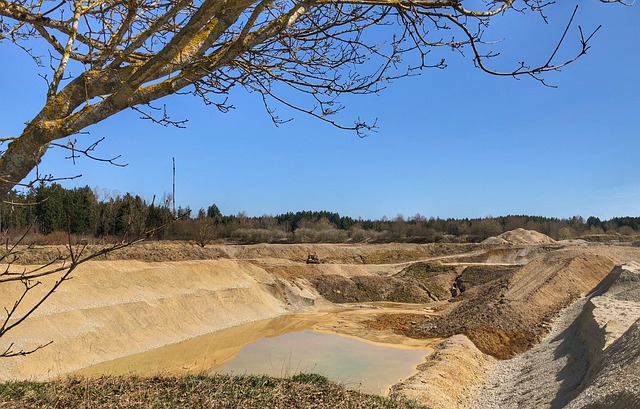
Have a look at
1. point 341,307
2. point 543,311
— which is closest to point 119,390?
point 543,311

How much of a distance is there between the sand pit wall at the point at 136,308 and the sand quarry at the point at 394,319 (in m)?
0.07

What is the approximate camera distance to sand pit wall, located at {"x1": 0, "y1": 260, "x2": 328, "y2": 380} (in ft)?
57.3

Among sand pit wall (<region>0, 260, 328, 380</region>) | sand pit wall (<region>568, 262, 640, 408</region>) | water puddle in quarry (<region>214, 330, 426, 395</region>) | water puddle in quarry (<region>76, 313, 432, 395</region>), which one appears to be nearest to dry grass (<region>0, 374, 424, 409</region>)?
sand pit wall (<region>568, 262, 640, 408</region>)

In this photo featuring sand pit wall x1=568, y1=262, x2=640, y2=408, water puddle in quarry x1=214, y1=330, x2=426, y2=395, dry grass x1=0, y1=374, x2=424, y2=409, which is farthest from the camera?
water puddle in quarry x1=214, y1=330, x2=426, y2=395

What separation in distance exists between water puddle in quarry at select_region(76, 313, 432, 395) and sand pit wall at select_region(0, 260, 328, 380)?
977 millimetres

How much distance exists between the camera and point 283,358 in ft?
61.7

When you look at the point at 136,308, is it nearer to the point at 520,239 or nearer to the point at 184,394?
the point at 184,394

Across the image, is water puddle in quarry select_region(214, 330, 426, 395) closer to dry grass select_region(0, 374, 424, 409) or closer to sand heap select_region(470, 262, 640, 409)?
sand heap select_region(470, 262, 640, 409)

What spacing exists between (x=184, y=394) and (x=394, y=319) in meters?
22.0

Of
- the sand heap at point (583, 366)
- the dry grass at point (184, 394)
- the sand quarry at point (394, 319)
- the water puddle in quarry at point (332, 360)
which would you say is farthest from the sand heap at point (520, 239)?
the dry grass at point (184, 394)

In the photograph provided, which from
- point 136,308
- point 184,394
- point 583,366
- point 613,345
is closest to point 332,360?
point 583,366

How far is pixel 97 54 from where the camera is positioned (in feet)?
14.7

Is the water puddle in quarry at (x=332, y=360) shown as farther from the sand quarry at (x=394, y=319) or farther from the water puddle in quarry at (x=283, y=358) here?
the sand quarry at (x=394, y=319)

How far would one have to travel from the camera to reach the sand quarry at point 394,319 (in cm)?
1341
